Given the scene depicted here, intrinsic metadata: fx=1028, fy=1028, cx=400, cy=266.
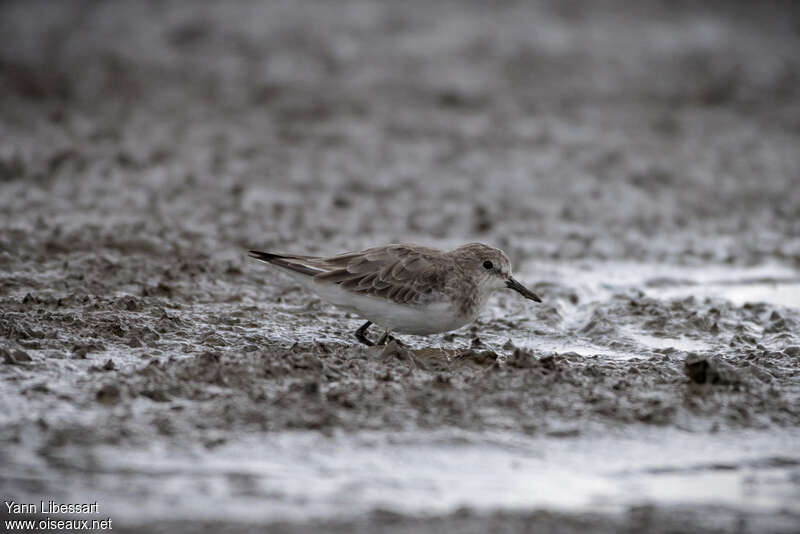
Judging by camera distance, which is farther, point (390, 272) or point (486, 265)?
point (486, 265)

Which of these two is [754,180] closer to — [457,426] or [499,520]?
[457,426]

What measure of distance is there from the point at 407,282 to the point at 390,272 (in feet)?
0.55

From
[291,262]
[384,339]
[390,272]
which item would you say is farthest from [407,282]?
[291,262]

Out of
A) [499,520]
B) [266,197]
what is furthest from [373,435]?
[266,197]

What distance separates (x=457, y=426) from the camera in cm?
625

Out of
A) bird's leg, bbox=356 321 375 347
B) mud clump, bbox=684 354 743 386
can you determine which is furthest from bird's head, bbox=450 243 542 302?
mud clump, bbox=684 354 743 386

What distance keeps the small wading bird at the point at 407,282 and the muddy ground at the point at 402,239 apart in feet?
1.17

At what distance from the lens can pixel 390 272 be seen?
761 cm

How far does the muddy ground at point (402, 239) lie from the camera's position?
18.4ft

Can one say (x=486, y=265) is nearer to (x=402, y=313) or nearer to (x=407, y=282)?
(x=407, y=282)

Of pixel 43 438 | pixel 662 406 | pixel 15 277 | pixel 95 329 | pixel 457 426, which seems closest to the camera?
pixel 43 438

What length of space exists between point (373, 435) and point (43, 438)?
1.87 m

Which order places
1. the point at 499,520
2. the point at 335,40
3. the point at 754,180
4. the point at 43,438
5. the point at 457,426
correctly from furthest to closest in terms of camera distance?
the point at 335,40, the point at 754,180, the point at 457,426, the point at 43,438, the point at 499,520

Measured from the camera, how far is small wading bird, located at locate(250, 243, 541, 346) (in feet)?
24.6
